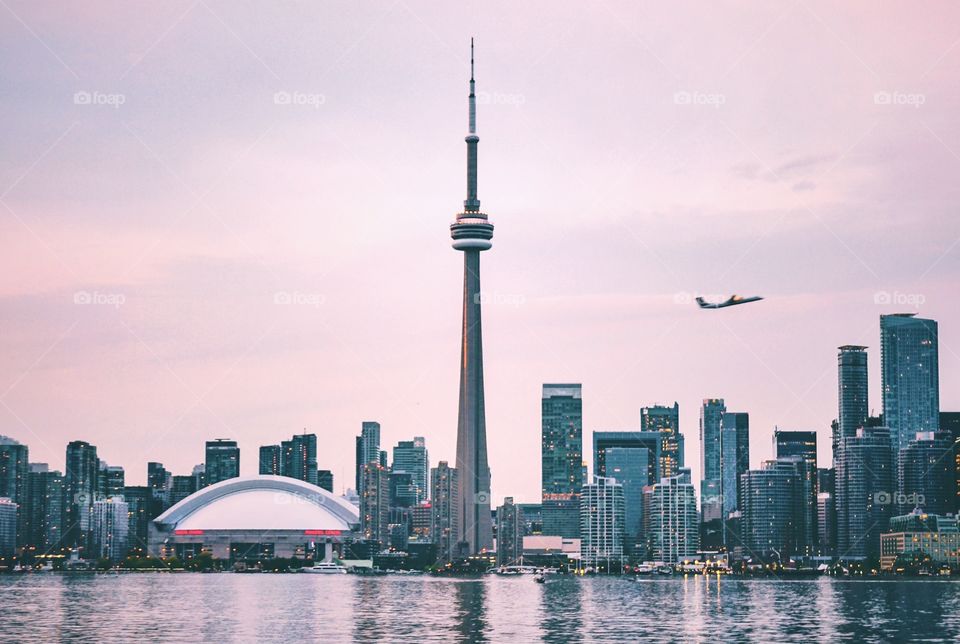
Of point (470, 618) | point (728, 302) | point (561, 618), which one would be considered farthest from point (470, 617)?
point (728, 302)

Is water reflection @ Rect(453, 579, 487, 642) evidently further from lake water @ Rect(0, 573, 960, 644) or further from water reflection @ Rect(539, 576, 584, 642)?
water reflection @ Rect(539, 576, 584, 642)

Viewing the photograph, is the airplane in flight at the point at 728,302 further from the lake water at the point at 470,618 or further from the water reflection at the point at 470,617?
the water reflection at the point at 470,617

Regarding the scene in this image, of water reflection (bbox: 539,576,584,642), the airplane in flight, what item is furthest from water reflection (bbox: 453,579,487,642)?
the airplane in flight

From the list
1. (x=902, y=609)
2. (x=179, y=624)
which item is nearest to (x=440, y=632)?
(x=179, y=624)

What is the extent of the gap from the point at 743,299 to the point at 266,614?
5777 cm

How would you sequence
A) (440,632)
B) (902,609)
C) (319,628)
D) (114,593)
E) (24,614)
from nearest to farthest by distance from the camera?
1. (440,632)
2. (319,628)
3. (24,614)
4. (902,609)
5. (114,593)

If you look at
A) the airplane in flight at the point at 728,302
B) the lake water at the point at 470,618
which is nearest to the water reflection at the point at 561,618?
the lake water at the point at 470,618

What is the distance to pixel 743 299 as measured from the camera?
12256cm

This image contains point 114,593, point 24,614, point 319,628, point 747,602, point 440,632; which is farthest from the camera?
point 114,593

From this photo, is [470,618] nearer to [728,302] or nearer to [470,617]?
[470,617]

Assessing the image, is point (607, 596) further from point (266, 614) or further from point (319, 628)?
point (319, 628)

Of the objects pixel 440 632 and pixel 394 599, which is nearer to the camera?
pixel 440 632

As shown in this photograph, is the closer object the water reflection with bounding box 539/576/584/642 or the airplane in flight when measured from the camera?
the water reflection with bounding box 539/576/584/642

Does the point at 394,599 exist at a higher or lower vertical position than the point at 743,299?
lower
